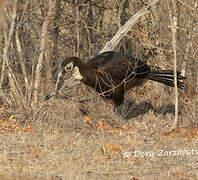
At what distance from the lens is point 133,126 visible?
754 centimetres

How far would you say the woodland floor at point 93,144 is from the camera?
178 inches

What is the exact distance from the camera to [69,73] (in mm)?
7609

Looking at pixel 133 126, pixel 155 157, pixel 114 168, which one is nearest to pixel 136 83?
pixel 133 126

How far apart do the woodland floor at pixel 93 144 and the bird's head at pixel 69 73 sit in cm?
29

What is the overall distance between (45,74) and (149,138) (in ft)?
13.1

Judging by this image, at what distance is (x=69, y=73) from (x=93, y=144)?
6.57 feet

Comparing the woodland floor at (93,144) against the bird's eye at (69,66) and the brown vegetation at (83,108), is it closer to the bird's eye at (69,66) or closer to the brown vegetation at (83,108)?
the brown vegetation at (83,108)

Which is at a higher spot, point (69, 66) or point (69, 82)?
point (69, 66)

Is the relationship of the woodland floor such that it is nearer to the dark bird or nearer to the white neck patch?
the dark bird

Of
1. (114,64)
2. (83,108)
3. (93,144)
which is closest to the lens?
(93,144)

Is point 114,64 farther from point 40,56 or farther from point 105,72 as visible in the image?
point 40,56

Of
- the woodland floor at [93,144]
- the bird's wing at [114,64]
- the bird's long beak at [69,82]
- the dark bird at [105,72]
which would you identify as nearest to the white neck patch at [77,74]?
the dark bird at [105,72]

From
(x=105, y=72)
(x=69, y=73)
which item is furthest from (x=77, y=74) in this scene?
(x=105, y=72)

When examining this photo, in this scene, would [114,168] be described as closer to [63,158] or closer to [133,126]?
[63,158]
